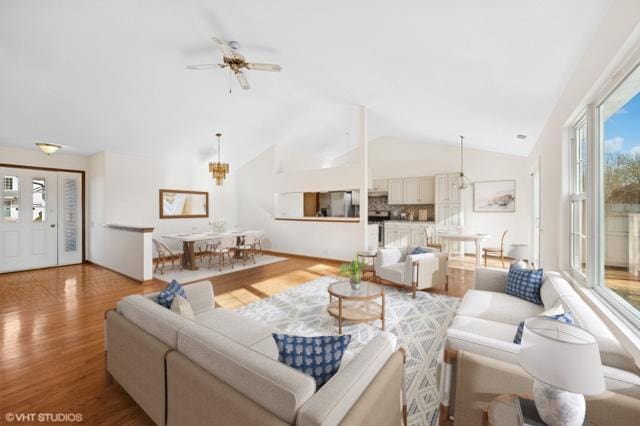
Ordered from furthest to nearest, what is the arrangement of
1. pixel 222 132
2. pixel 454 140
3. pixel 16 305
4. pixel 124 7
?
pixel 454 140, pixel 222 132, pixel 16 305, pixel 124 7

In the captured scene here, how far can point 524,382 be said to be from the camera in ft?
4.47

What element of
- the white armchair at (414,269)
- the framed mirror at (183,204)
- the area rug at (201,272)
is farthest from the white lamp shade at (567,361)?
the framed mirror at (183,204)

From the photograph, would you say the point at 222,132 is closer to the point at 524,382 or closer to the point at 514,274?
the point at 514,274

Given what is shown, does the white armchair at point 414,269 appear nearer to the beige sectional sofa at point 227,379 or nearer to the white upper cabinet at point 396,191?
the beige sectional sofa at point 227,379

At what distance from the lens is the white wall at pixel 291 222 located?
21.5 ft

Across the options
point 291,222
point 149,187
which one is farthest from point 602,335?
point 149,187

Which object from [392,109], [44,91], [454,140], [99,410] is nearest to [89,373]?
[99,410]

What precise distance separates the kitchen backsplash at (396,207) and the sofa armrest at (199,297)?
6741mm

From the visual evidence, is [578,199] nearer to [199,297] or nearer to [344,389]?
[344,389]

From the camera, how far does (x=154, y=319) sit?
1693 mm

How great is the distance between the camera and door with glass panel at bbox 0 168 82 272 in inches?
218

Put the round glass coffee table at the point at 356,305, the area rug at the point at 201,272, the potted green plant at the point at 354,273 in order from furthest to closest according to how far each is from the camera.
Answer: the area rug at the point at 201,272 → the potted green plant at the point at 354,273 → the round glass coffee table at the point at 356,305

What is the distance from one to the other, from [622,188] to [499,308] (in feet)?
4.42

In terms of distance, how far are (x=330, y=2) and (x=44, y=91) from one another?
Answer: 4.23 m
